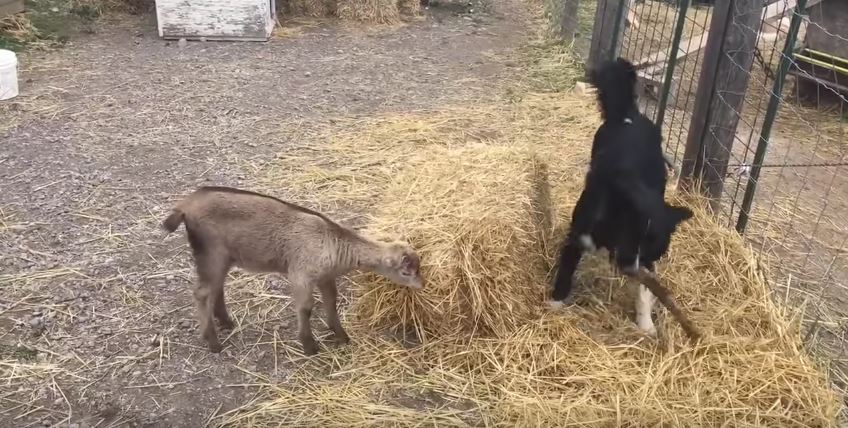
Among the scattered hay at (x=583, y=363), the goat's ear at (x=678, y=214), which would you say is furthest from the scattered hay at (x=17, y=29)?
the goat's ear at (x=678, y=214)

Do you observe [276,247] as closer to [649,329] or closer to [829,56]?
[649,329]

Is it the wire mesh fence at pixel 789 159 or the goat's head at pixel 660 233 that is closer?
the goat's head at pixel 660 233

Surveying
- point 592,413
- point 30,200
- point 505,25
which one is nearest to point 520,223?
point 592,413

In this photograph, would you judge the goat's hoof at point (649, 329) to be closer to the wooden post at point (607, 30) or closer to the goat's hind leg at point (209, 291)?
the goat's hind leg at point (209, 291)

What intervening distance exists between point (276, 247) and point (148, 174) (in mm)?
2419

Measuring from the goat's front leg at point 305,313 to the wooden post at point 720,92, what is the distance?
2624 mm

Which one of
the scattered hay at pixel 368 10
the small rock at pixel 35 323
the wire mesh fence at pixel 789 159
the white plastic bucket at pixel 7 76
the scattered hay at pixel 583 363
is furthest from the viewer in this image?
the scattered hay at pixel 368 10

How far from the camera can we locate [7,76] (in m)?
6.65

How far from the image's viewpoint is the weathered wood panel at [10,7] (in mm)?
8453

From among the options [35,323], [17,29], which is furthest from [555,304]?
[17,29]

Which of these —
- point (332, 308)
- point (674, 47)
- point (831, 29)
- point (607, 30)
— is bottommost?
point (332, 308)

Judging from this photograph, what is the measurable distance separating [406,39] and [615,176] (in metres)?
6.14

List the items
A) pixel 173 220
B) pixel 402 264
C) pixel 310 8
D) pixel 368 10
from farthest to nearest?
pixel 310 8, pixel 368 10, pixel 402 264, pixel 173 220

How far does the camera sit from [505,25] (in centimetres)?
1014
